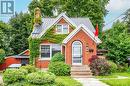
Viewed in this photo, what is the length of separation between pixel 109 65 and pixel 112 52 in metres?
7.09

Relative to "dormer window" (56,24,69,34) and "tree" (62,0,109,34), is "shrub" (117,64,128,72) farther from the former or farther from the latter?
"tree" (62,0,109,34)

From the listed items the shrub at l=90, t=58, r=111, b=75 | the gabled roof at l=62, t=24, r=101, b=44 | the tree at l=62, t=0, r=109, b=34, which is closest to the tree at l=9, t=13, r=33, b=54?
→ the tree at l=62, t=0, r=109, b=34

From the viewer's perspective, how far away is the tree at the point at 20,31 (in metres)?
66.3

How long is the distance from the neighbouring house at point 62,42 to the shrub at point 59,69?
2.77 meters

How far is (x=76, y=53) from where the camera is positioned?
43875 mm

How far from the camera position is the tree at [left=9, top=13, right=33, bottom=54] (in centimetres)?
6631

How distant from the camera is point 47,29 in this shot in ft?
149

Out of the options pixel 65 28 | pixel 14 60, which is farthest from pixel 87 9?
pixel 65 28

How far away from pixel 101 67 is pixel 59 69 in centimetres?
380

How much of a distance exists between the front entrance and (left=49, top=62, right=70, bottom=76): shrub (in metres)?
3.11

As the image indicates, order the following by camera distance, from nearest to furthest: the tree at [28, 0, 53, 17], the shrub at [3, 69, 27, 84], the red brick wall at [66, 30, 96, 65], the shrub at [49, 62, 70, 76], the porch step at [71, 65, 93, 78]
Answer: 1. the shrub at [3, 69, 27, 84]
2. the porch step at [71, 65, 93, 78]
3. the shrub at [49, 62, 70, 76]
4. the red brick wall at [66, 30, 96, 65]
5. the tree at [28, 0, 53, 17]

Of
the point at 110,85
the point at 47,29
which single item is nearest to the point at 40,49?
the point at 47,29

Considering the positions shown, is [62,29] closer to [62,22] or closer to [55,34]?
[62,22]

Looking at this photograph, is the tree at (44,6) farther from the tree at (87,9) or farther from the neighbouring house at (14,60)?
the neighbouring house at (14,60)
